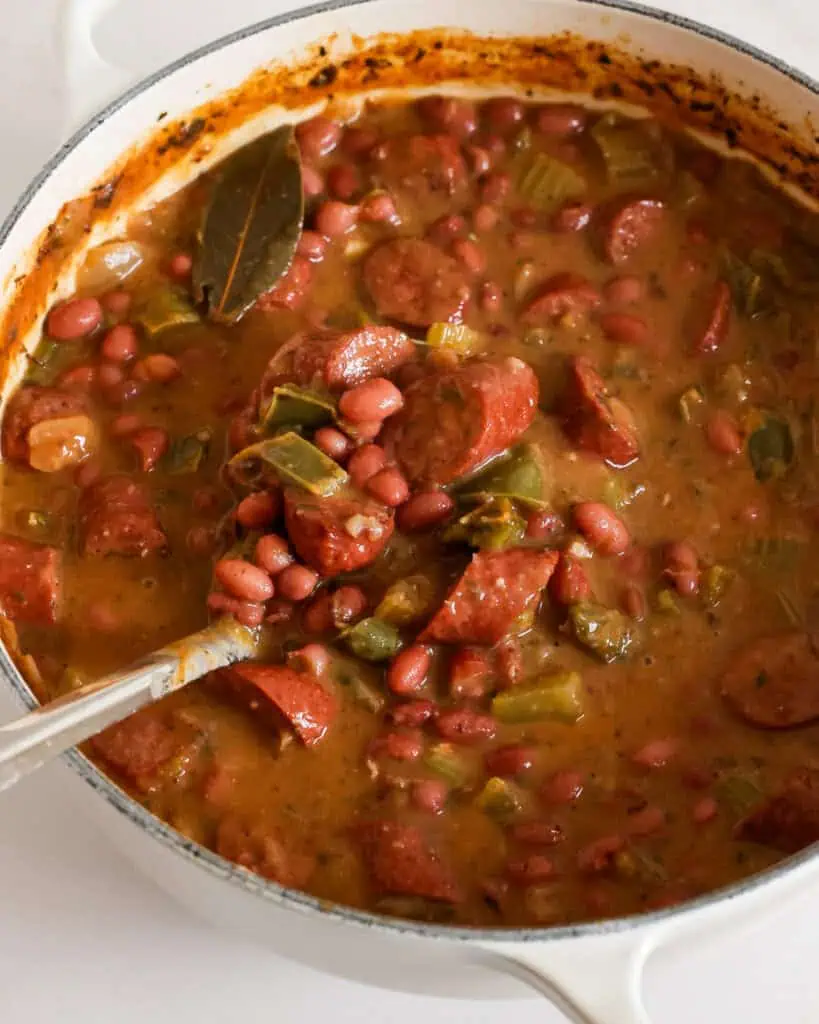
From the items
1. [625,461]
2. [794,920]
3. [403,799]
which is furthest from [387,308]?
[794,920]

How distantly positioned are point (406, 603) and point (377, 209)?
2.93 ft

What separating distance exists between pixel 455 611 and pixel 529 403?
1.40ft

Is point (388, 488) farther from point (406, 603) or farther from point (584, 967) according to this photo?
point (584, 967)

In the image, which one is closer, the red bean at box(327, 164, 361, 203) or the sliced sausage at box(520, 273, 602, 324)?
the sliced sausage at box(520, 273, 602, 324)

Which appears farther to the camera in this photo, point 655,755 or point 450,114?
point 450,114

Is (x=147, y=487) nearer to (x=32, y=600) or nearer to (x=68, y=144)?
(x=32, y=600)

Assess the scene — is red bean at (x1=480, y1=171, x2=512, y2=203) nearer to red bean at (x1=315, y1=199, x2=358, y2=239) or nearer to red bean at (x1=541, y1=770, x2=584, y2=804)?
red bean at (x1=315, y1=199, x2=358, y2=239)

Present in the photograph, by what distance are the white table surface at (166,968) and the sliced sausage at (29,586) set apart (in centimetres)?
29

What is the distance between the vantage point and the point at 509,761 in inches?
80.6

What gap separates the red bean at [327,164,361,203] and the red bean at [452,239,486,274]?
0.27 metres

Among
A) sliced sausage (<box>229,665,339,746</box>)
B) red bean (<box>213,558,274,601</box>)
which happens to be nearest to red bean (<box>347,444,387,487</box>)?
red bean (<box>213,558,274,601</box>)

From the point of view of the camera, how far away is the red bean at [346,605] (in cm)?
213

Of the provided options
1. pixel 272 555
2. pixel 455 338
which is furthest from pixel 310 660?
pixel 455 338

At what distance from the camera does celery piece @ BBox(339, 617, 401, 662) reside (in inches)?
82.6
